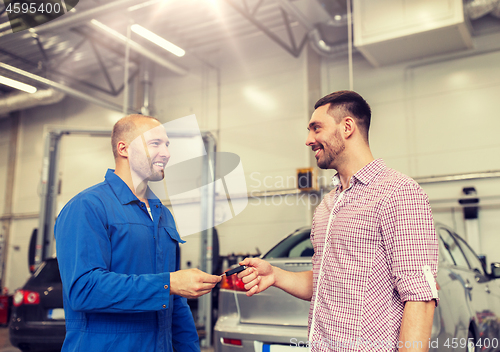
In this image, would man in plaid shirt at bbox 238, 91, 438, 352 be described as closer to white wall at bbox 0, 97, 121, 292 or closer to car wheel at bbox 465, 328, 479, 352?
car wheel at bbox 465, 328, 479, 352

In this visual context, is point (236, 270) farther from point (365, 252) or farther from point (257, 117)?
point (257, 117)

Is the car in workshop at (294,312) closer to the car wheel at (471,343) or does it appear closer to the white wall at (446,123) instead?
the car wheel at (471,343)

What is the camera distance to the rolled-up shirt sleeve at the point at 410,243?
1.23 metres

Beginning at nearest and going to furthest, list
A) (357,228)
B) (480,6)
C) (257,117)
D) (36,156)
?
(357,228)
(480,6)
(257,117)
(36,156)

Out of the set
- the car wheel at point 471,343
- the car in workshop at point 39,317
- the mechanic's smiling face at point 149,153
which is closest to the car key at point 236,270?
the mechanic's smiling face at point 149,153

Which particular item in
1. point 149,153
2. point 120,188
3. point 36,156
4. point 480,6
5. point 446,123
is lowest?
point 120,188

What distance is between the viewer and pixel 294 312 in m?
2.60

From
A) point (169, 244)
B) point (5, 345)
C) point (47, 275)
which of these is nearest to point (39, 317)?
point (47, 275)

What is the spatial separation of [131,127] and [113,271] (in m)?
0.51

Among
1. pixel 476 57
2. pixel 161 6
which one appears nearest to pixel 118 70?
pixel 161 6

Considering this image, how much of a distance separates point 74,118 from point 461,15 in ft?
28.5

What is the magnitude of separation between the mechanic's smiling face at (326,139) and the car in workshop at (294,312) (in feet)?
3.73

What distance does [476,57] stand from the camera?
245 inches

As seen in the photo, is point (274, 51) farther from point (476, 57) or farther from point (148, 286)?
point (148, 286)
